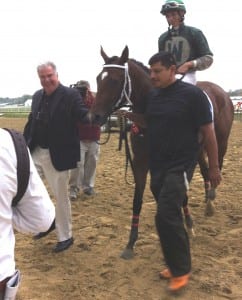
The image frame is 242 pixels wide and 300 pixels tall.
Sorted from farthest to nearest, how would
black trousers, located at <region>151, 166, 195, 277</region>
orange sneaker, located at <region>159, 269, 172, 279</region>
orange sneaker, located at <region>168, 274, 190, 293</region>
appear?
orange sneaker, located at <region>159, 269, 172, 279</region>, orange sneaker, located at <region>168, 274, 190, 293</region>, black trousers, located at <region>151, 166, 195, 277</region>

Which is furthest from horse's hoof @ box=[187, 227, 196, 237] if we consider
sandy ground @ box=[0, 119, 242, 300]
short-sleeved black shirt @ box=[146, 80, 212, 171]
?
short-sleeved black shirt @ box=[146, 80, 212, 171]

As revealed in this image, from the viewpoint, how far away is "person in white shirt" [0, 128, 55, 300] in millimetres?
1679

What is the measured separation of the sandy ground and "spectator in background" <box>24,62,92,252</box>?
0.42 m

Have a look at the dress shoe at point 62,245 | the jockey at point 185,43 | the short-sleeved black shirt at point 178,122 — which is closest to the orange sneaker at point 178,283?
the short-sleeved black shirt at point 178,122

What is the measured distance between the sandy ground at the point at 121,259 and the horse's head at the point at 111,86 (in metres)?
1.59

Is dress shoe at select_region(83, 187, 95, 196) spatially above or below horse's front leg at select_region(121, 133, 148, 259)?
below

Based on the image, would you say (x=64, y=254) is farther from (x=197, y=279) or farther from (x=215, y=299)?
(x=215, y=299)

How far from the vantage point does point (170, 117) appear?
3.65 m

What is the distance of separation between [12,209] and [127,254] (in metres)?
3.00

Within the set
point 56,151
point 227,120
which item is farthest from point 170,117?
point 227,120

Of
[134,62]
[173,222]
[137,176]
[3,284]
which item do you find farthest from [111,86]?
[3,284]

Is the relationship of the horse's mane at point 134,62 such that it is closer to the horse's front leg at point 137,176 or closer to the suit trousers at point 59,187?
the horse's front leg at point 137,176

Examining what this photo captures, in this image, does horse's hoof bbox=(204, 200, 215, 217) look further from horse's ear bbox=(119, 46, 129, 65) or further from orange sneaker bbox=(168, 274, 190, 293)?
horse's ear bbox=(119, 46, 129, 65)

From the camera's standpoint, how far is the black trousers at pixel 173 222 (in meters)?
3.54
